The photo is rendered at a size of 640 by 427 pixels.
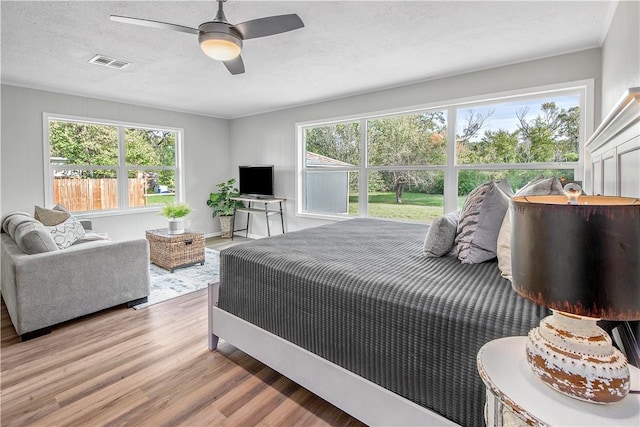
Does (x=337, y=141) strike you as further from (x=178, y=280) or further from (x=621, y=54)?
(x=621, y=54)

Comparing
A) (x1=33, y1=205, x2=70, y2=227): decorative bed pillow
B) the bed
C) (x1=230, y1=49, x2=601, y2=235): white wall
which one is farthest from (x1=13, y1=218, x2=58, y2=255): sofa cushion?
(x1=230, y1=49, x2=601, y2=235): white wall

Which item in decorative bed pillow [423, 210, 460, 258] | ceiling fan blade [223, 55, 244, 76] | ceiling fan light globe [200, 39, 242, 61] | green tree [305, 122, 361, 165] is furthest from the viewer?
green tree [305, 122, 361, 165]

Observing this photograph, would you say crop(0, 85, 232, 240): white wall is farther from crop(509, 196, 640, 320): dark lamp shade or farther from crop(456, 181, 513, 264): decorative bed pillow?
crop(509, 196, 640, 320): dark lamp shade

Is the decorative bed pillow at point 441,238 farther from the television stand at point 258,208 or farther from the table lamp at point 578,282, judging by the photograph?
the television stand at point 258,208

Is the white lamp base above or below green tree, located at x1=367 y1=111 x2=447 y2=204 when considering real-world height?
below

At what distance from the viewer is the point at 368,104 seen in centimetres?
462

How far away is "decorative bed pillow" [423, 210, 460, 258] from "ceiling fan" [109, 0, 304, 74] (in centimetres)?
152

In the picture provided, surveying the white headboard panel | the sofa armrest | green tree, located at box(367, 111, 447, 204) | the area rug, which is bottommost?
the area rug

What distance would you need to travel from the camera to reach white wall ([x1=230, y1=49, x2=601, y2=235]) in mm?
3188

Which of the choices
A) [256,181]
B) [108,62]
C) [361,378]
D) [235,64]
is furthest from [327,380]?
[256,181]

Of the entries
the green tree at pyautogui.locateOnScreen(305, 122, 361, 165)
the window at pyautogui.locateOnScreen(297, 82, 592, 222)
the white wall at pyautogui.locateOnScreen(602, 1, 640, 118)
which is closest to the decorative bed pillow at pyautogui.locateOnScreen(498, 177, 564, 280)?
the white wall at pyautogui.locateOnScreen(602, 1, 640, 118)

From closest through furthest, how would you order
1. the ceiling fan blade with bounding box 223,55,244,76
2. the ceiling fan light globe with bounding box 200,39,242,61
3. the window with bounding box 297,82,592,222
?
the ceiling fan light globe with bounding box 200,39,242,61 < the ceiling fan blade with bounding box 223,55,244,76 < the window with bounding box 297,82,592,222

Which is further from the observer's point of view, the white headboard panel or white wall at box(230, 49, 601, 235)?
white wall at box(230, 49, 601, 235)

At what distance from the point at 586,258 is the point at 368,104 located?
14.1 feet
